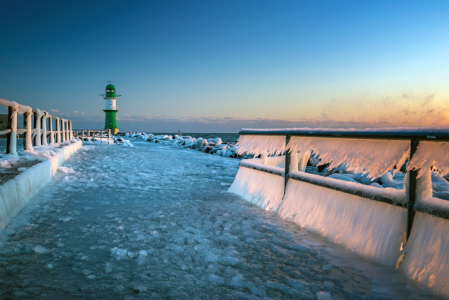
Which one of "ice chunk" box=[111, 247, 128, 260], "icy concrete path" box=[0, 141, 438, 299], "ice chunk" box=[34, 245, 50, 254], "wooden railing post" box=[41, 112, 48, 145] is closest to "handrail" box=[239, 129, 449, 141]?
"icy concrete path" box=[0, 141, 438, 299]

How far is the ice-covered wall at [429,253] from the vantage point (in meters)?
1.70

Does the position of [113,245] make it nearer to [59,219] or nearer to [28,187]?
[59,219]

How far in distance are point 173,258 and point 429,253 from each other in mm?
1895

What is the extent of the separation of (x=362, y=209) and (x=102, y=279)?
2.21 m

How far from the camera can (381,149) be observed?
7.06 feet

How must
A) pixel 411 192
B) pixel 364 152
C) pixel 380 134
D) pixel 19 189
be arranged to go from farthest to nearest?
1. pixel 19 189
2. pixel 364 152
3. pixel 380 134
4. pixel 411 192

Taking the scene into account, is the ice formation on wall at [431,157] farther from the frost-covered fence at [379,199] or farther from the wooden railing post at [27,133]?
the wooden railing post at [27,133]

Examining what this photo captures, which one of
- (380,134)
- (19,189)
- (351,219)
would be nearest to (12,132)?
(19,189)

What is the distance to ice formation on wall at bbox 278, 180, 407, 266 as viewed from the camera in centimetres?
207

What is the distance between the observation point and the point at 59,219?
3064mm

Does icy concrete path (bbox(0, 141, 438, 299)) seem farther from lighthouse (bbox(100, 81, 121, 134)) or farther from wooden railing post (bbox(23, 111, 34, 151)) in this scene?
lighthouse (bbox(100, 81, 121, 134))

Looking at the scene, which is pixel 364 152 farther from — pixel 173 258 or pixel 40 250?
pixel 40 250

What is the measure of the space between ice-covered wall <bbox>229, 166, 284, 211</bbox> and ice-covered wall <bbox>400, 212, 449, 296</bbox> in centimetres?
171

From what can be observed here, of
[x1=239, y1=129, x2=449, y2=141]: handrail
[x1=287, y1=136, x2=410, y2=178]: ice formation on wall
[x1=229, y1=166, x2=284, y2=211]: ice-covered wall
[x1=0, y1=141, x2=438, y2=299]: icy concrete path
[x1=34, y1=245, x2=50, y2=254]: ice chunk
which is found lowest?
[x1=0, y1=141, x2=438, y2=299]: icy concrete path
